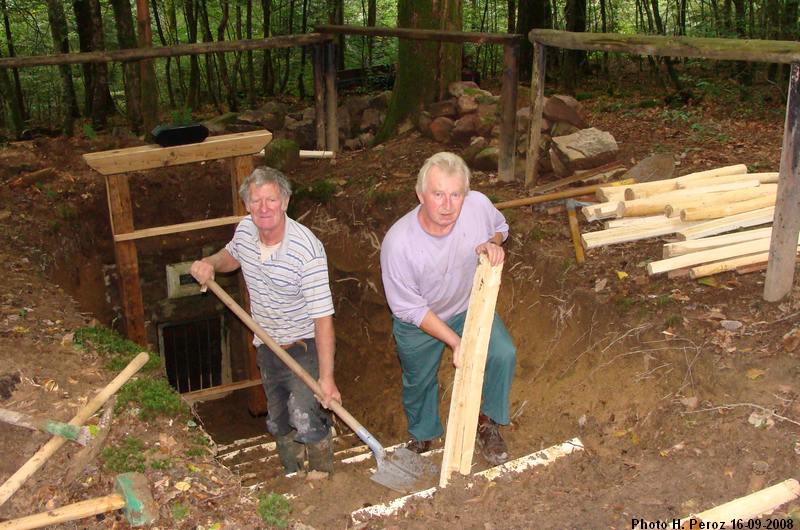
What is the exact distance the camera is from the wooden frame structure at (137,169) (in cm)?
673

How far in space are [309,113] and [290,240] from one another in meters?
5.89

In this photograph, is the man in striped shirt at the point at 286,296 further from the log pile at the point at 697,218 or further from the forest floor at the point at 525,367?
the log pile at the point at 697,218

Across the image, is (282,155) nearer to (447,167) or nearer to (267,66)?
(447,167)

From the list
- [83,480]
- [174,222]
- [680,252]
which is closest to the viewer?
[83,480]

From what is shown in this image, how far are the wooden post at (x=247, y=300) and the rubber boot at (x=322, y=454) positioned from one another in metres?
2.83

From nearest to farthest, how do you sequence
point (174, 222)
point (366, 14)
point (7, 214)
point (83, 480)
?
point (83, 480), point (7, 214), point (174, 222), point (366, 14)

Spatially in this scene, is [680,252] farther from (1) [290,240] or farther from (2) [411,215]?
(1) [290,240]

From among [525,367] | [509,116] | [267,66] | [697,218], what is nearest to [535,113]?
[509,116]

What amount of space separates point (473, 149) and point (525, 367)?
280 cm

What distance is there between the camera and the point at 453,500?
3.91 metres

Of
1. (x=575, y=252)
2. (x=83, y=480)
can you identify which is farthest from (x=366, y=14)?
(x=83, y=480)

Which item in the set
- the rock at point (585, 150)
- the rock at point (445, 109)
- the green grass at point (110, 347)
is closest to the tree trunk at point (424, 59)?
the rock at point (445, 109)

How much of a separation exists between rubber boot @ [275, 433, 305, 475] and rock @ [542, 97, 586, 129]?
13.5ft

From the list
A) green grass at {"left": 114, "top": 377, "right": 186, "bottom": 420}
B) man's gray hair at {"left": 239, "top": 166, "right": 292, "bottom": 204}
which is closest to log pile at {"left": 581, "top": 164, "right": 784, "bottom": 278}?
man's gray hair at {"left": 239, "top": 166, "right": 292, "bottom": 204}
